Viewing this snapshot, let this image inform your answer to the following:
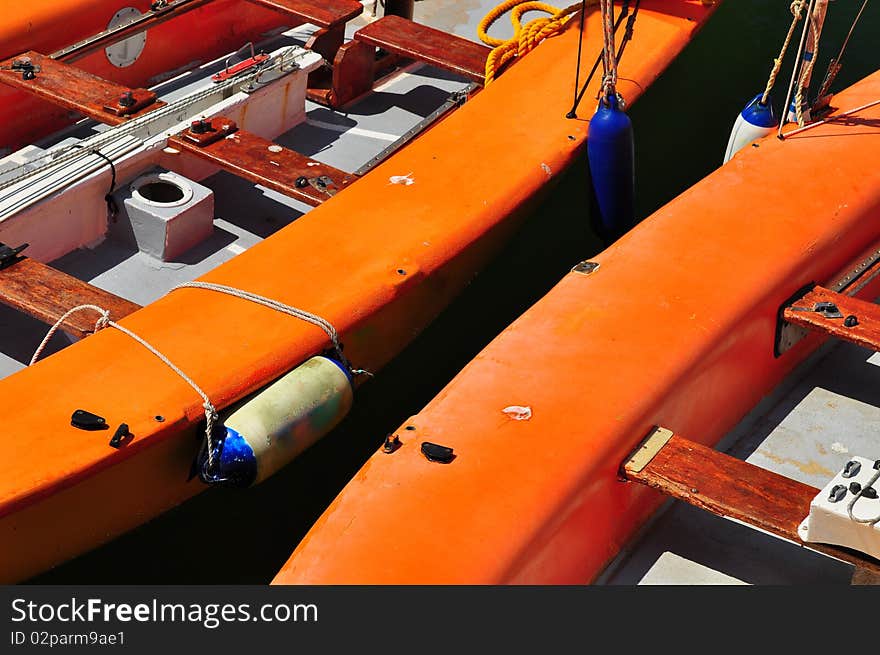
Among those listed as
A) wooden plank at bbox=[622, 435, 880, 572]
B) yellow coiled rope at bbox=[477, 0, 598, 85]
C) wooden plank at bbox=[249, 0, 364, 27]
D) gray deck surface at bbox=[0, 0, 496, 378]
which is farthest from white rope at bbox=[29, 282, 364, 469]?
wooden plank at bbox=[249, 0, 364, 27]

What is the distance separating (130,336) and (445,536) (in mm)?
1079

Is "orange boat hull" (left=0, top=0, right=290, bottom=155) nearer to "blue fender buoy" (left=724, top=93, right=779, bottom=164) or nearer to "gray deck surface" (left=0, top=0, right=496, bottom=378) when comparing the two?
"gray deck surface" (left=0, top=0, right=496, bottom=378)

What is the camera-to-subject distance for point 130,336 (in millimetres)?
3707

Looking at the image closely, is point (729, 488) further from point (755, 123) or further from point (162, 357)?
point (755, 123)

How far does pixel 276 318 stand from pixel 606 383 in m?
0.90

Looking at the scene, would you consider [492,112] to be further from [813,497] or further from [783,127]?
[813,497]

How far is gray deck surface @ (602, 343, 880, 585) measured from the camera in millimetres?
3709

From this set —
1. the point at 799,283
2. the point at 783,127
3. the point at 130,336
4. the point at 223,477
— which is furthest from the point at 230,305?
the point at 783,127

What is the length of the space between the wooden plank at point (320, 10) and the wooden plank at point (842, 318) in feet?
7.50

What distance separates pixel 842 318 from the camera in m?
4.13

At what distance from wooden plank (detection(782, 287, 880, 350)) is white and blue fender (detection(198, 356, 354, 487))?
138 cm

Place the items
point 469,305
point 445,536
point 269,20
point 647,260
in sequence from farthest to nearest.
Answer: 1. point 269,20
2. point 469,305
3. point 647,260
4. point 445,536

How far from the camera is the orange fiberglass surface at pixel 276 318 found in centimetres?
340

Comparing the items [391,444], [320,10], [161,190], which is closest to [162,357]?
[391,444]
